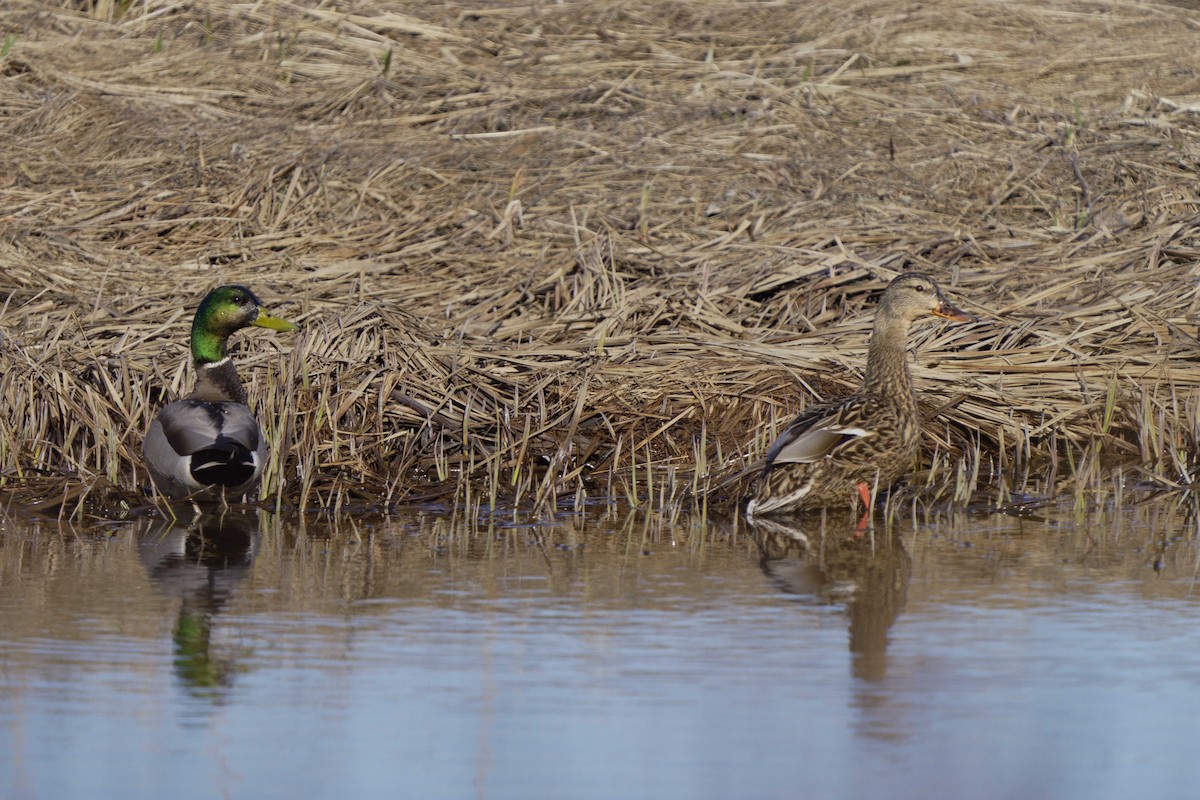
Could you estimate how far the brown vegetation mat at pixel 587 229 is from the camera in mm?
7246

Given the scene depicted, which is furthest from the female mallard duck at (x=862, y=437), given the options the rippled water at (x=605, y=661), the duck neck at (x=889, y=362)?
the rippled water at (x=605, y=661)

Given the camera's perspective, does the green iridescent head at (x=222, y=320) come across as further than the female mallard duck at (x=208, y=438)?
Yes

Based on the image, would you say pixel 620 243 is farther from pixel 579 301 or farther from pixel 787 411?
pixel 787 411

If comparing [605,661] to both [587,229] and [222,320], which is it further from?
[587,229]

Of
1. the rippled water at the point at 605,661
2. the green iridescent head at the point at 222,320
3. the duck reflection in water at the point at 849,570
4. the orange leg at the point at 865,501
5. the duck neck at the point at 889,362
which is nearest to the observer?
the rippled water at the point at 605,661

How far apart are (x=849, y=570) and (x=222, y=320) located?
2.95 metres

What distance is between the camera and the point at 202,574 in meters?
5.51

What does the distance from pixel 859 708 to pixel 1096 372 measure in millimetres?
4169

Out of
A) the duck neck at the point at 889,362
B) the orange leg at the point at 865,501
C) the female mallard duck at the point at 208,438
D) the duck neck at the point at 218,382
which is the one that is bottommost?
the orange leg at the point at 865,501

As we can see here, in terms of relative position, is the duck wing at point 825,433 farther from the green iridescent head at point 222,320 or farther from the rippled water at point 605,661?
the green iridescent head at point 222,320

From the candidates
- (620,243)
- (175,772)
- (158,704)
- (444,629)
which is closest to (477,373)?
(620,243)

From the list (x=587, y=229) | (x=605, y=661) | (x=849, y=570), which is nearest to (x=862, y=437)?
(x=849, y=570)

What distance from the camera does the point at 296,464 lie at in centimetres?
698

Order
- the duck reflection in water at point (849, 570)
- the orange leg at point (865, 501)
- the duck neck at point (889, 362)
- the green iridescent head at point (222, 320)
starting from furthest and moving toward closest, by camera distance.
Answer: the green iridescent head at point (222, 320), the duck neck at point (889, 362), the orange leg at point (865, 501), the duck reflection in water at point (849, 570)
